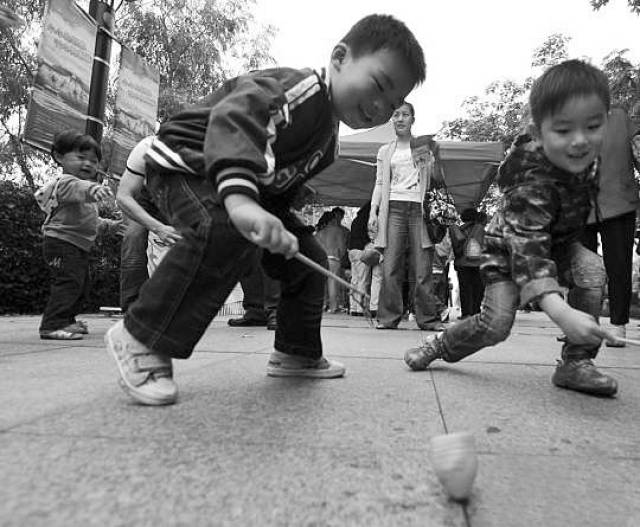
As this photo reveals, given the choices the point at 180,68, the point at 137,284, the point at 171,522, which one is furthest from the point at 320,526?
the point at 180,68

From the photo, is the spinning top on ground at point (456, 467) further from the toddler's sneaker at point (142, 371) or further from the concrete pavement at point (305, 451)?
the toddler's sneaker at point (142, 371)

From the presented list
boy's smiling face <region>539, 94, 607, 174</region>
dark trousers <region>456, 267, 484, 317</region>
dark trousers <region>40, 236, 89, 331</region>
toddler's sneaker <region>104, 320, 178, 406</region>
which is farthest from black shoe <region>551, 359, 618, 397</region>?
dark trousers <region>456, 267, 484, 317</region>

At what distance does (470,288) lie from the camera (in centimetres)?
721

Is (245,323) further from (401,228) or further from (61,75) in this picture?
(61,75)

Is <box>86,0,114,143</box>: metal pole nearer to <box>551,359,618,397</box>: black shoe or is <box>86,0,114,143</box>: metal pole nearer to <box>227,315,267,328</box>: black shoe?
<box>227,315,267,328</box>: black shoe

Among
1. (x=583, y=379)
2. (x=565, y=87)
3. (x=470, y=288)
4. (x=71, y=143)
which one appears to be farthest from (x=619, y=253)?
(x=470, y=288)

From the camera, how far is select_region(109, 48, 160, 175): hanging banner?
6.08 m

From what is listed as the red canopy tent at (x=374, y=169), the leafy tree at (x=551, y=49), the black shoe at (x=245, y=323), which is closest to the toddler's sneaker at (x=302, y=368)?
the black shoe at (x=245, y=323)

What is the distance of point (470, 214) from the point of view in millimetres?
7145

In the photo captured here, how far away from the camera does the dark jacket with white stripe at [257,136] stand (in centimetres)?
143

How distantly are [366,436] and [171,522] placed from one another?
A: 572 mm

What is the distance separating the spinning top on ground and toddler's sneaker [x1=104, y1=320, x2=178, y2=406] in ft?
2.80

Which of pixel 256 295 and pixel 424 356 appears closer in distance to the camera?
pixel 424 356

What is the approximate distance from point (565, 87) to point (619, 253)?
7.07ft
